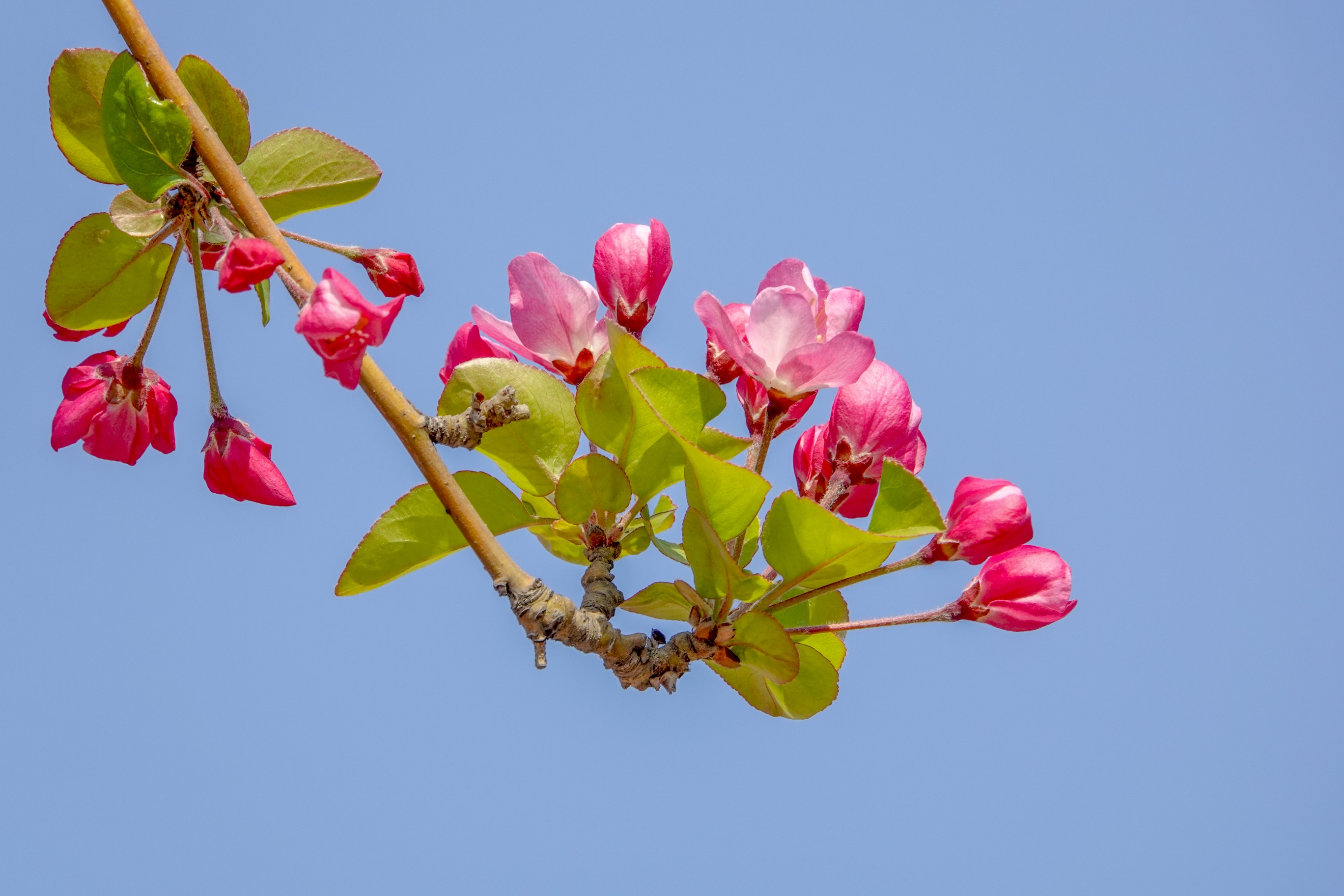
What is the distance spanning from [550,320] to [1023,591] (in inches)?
19.8

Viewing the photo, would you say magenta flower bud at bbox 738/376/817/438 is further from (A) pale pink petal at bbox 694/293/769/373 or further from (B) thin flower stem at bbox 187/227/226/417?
(B) thin flower stem at bbox 187/227/226/417

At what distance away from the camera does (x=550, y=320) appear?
1.00 m

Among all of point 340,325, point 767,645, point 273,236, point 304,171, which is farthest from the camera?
point 304,171

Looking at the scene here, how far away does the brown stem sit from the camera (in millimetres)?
799

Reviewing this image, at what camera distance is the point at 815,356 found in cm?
92

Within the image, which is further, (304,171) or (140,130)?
(304,171)

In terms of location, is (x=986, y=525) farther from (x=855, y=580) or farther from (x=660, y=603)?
(x=660, y=603)

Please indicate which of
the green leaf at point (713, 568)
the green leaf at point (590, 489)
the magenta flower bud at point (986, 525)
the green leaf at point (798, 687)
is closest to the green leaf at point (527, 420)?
the green leaf at point (590, 489)

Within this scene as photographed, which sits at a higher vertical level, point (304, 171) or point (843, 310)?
point (304, 171)

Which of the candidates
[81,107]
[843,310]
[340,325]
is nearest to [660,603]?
[843,310]

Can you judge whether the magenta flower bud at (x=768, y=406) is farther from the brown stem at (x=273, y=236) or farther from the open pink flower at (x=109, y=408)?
the open pink flower at (x=109, y=408)

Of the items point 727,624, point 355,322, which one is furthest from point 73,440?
point 727,624

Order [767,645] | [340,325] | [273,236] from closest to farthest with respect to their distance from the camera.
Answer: [340,325] < [273,236] < [767,645]

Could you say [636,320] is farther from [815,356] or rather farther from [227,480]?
[227,480]
